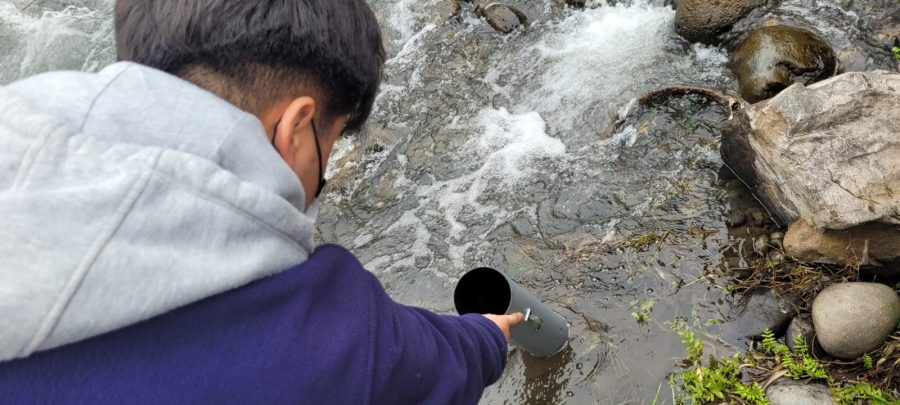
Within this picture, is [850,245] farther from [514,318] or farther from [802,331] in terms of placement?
[514,318]

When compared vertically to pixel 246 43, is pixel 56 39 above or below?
below

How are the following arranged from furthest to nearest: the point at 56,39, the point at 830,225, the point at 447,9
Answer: the point at 56,39 → the point at 447,9 → the point at 830,225

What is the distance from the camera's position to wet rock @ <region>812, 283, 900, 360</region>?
9.63 ft

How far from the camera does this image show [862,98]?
342 cm

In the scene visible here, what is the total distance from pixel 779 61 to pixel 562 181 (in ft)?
6.13

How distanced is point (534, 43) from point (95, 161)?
495 cm

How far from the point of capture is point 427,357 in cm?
136

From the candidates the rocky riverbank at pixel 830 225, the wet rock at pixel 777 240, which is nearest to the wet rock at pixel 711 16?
the rocky riverbank at pixel 830 225

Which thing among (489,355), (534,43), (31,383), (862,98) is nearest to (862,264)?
(862,98)

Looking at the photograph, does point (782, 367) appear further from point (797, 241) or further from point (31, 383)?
point (31, 383)

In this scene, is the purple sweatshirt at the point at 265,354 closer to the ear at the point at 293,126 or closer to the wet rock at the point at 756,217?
the ear at the point at 293,126

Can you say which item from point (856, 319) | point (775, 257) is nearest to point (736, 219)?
point (775, 257)

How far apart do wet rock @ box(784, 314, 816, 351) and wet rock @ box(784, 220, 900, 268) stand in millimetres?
353

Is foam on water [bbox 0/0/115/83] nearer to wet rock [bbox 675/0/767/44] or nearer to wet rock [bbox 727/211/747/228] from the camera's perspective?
wet rock [bbox 675/0/767/44]
